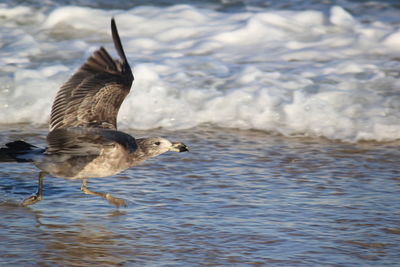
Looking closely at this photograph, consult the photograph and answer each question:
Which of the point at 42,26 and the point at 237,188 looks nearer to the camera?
the point at 237,188

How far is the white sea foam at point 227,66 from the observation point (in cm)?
764

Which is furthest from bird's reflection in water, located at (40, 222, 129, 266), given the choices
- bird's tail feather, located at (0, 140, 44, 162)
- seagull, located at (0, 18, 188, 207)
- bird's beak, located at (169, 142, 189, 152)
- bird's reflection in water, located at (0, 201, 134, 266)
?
bird's beak, located at (169, 142, 189, 152)

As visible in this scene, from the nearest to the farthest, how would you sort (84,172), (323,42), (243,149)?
(84,172), (243,149), (323,42)

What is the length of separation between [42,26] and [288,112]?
456 cm

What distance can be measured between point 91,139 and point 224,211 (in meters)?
1.04

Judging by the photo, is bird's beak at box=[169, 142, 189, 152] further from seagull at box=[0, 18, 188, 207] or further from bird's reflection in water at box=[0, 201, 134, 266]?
bird's reflection in water at box=[0, 201, 134, 266]

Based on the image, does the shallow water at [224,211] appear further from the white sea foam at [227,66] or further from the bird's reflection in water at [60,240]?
the white sea foam at [227,66]

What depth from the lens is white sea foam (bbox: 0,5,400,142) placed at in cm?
764

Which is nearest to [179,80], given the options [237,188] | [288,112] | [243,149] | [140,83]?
[140,83]

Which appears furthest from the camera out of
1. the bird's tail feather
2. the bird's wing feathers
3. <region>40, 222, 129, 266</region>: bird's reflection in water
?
the bird's tail feather

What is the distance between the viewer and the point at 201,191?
5.56 meters

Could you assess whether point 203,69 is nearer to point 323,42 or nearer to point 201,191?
point 323,42

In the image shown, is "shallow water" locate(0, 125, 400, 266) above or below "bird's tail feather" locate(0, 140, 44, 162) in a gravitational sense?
below

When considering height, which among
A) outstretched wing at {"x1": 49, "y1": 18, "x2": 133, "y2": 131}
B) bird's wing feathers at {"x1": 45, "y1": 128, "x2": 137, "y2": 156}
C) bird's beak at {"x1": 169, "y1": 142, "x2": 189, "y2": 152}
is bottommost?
bird's beak at {"x1": 169, "y1": 142, "x2": 189, "y2": 152}
